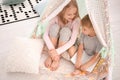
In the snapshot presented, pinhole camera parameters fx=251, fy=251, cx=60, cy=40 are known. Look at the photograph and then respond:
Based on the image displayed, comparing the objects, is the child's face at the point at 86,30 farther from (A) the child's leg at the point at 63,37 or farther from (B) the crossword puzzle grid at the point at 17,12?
(B) the crossword puzzle grid at the point at 17,12

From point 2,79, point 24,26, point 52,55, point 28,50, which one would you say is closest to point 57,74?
point 52,55

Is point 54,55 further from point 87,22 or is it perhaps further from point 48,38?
point 87,22

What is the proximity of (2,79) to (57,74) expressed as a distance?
0.41 metres

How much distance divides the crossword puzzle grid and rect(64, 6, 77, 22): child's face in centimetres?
71

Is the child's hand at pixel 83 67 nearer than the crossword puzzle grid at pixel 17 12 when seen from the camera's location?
Yes

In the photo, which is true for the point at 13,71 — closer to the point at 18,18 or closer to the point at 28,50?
the point at 28,50

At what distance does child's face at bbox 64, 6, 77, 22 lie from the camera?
173cm

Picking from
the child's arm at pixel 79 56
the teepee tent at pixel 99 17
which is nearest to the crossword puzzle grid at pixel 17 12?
the teepee tent at pixel 99 17

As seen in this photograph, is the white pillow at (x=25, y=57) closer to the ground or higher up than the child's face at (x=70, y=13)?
closer to the ground

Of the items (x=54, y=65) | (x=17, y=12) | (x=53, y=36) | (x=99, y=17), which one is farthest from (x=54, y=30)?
(x=17, y=12)

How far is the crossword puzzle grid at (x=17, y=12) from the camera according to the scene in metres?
2.39

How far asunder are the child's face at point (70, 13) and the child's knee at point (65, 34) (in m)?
0.07

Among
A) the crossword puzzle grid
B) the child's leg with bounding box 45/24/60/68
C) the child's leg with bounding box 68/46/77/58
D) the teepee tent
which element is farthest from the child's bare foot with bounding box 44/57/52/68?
the crossword puzzle grid

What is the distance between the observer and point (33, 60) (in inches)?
70.2
